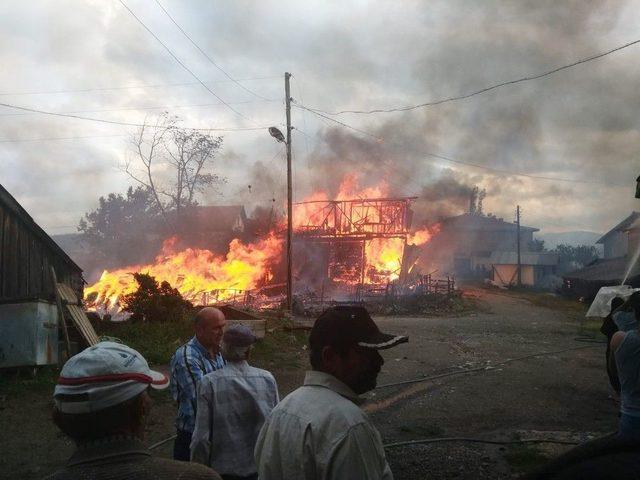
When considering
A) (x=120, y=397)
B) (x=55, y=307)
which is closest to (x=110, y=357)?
(x=120, y=397)

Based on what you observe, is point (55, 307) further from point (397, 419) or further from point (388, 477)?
point (388, 477)

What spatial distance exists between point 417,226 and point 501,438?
40423 millimetres

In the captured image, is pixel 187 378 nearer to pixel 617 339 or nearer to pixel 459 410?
pixel 617 339

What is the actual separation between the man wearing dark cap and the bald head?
190 centimetres

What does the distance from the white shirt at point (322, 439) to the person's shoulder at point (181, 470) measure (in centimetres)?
43

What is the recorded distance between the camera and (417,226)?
152 ft

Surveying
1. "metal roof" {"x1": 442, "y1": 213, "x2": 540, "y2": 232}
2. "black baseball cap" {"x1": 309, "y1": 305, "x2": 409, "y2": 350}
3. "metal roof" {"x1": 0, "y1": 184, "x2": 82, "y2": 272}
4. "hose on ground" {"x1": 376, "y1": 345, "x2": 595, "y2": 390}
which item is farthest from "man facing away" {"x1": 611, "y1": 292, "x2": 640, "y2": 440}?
"metal roof" {"x1": 442, "y1": 213, "x2": 540, "y2": 232}

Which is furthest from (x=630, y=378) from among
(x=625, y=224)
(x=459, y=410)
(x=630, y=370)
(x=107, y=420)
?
(x=625, y=224)

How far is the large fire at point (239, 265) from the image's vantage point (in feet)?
96.3

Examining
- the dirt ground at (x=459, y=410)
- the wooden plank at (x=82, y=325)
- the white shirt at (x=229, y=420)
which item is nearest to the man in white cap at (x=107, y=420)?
the white shirt at (x=229, y=420)

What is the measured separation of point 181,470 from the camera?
1.67 metres

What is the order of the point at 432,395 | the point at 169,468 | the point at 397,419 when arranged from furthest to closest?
the point at 432,395 → the point at 397,419 → the point at 169,468

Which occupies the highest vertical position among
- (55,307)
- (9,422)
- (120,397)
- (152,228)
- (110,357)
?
(152,228)

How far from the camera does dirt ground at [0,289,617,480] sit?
6039 millimetres
